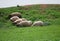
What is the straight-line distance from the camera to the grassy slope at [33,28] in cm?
781

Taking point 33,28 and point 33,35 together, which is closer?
point 33,35

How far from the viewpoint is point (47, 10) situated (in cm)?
1448

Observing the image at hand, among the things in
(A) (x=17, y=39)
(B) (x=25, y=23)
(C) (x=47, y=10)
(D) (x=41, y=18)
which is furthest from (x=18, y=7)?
(A) (x=17, y=39)

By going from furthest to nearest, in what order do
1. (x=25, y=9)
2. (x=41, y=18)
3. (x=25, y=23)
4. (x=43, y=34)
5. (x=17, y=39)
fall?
(x=25, y=9) < (x=41, y=18) < (x=25, y=23) < (x=43, y=34) < (x=17, y=39)

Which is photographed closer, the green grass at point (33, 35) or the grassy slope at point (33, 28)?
the green grass at point (33, 35)

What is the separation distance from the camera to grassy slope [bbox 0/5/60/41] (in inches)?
308

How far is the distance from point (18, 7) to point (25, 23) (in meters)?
4.70

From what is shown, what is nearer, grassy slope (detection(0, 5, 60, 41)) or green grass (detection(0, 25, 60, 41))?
green grass (detection(0, 25, 60, 41))

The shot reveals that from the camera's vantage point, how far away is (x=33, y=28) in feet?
31.7

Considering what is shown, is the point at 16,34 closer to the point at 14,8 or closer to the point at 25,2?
the point at 14,8

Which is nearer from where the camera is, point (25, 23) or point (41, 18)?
point (25, 23)

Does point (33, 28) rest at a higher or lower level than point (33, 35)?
lower

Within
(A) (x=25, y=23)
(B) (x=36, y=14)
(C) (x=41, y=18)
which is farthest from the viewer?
(B) (x=36, y=14)

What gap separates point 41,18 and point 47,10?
1873mm
